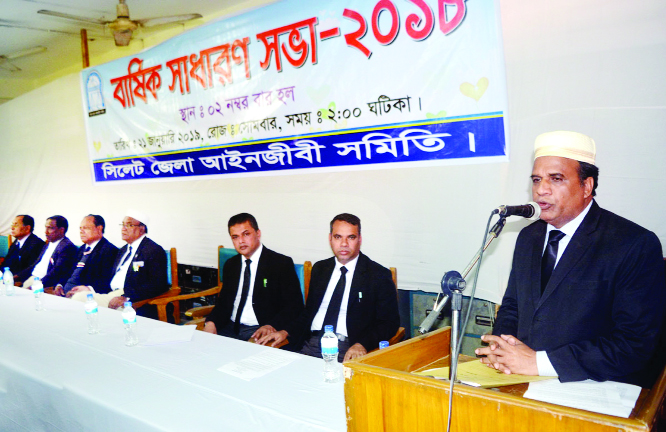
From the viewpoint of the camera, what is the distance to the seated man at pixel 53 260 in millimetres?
4633

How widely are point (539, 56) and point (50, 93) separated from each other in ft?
17.8

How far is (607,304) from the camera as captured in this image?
60.5 inches

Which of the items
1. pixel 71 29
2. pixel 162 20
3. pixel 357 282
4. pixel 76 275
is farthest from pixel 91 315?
pixel 71 29

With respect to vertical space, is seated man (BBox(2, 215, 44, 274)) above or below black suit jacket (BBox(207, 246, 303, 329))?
above

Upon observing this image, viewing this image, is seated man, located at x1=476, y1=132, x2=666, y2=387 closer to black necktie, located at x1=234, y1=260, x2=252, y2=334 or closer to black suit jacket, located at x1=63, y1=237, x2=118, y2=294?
black necktie, located at x1=234, y1=260, x2=252, y2=334

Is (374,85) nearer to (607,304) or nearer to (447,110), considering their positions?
(447,110)

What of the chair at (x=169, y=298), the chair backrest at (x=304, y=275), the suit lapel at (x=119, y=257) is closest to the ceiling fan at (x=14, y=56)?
the suit lapel at (x=119, y=257)

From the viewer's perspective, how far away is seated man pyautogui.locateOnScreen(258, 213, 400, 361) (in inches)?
104

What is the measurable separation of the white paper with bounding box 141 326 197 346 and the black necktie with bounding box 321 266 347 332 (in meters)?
0.75

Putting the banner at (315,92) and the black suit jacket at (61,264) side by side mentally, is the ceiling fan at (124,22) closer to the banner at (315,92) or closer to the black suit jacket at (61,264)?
the banner at (315,92)

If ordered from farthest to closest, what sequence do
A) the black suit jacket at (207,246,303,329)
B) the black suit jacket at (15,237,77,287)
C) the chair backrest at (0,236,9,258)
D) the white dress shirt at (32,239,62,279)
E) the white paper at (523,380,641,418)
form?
the chair backrest at (0,236,9,258), the white dress shirt at (32,239,62,279), the black suit jacket at (15,237,77,287), the black suit jacket at (207,246,303,329), the white paper at (523,380,641,418)

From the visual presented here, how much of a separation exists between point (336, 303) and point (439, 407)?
1.70 metres

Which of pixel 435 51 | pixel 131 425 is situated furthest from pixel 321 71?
pixel 131 425

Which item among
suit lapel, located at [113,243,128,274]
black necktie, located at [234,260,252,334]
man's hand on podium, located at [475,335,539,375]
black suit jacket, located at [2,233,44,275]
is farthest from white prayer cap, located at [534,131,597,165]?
black suit jacket, located at [2,233,44,275]
